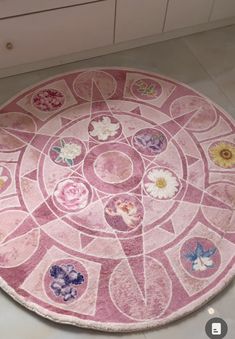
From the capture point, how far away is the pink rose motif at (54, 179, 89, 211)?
1516 mm

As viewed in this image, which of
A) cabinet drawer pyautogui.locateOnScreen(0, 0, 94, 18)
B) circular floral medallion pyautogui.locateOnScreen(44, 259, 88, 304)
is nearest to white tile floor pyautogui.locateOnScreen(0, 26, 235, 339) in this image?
cabinet drawer pyautogui.locateOnScreen(0, 0, 94, 18)

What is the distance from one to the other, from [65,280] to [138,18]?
4.05 ft

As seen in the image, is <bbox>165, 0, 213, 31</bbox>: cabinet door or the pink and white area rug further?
<bbox>165, 0, 213, 31</bbox>: cabinet door

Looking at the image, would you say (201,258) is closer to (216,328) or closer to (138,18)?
(216,328)

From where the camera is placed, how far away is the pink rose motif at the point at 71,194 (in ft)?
4.97

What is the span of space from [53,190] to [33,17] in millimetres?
730

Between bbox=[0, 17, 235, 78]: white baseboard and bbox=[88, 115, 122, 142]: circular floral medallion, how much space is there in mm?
378

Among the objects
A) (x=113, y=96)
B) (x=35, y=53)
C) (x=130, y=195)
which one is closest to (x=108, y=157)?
(x=130, y=195)

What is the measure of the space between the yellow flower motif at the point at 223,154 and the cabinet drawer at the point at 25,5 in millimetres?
852

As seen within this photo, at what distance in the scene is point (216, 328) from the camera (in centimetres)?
128

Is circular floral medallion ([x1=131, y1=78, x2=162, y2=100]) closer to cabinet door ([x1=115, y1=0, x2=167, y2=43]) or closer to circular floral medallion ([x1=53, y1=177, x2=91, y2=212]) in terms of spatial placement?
cabinet door ([x1=115, y1=0, x2=167, y2=43])

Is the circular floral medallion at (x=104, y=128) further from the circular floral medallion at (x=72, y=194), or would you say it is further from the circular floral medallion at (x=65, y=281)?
the circular floral medallion at (x=65, y=281)

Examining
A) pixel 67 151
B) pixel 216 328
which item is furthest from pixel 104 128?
pixel 216 328

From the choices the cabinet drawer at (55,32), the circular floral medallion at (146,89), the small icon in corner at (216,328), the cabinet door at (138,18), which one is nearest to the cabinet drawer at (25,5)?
the cabinet drawer at (55,32)
